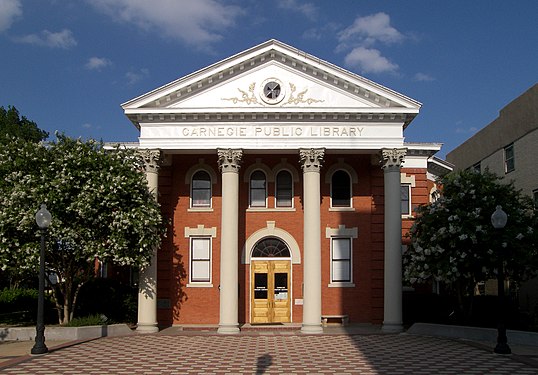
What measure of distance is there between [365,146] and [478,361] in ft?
37.6

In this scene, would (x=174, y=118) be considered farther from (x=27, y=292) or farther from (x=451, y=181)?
(x=27, y=292)

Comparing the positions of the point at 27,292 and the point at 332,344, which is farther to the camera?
the point at 27,292

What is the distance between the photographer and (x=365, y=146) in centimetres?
2625

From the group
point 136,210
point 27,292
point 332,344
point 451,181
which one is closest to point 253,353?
point 332,344

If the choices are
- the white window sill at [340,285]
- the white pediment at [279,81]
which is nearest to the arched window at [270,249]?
the white window sill at [340,285]

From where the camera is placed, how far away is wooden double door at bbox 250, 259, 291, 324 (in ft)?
91.7

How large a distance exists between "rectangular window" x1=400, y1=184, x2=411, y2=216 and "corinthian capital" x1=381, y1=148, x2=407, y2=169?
17.0 ft

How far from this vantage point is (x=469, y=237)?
2316 cm

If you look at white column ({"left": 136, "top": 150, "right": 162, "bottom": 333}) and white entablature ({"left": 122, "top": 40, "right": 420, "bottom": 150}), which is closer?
white column ({"left": 136, "top": 150, "right": 162, "bottom": 333})

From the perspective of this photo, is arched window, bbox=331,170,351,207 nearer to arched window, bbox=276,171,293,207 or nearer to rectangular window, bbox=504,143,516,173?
arched window, bbox=276,171,293,207

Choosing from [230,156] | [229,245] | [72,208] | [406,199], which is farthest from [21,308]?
[406,199]

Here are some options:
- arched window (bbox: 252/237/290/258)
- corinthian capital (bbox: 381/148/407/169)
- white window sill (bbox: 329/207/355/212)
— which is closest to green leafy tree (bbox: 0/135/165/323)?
arched window (bbox: 252/237/290/258)

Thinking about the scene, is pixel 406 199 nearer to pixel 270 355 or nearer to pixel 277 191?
pixel 277 191

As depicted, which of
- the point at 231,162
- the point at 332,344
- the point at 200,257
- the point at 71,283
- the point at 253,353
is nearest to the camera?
the point at 253,353
